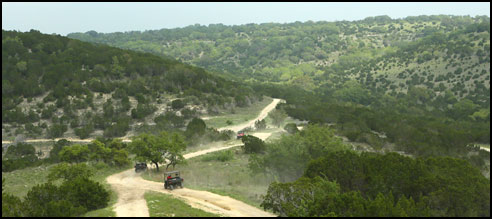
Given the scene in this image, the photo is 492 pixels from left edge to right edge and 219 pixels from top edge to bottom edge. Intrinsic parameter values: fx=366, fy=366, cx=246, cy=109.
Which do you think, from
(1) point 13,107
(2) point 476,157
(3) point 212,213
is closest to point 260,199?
(3) point 212,213

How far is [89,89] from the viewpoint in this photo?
62.5m

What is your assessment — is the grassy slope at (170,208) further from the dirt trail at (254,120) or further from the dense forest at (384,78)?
the dirt trail at (254,120)

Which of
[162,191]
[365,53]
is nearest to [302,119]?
[162,191]

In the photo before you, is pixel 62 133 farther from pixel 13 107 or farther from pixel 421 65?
pixel 421 65

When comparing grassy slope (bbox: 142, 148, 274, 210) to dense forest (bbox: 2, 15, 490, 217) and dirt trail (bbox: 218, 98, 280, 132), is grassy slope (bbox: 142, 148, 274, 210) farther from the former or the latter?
dirt trail (bbox: 218, 98, 280, 132)

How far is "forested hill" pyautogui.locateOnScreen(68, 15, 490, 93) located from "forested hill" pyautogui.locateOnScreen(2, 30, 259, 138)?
4869 cm

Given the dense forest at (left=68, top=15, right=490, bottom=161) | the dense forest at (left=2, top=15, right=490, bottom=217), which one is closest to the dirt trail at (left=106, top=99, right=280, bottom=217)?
the dense forest at (left=2, top=15, right=490, bottom=217)

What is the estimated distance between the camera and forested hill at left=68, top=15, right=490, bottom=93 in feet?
296

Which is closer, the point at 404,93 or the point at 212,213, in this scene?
the point at 212,213

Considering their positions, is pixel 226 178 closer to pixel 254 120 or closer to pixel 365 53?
pixel 254 120

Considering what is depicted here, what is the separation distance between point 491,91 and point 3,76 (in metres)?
88.4

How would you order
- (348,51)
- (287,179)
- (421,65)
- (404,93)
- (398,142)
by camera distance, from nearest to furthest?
(287,179)
(398,142)
(404,93)
(421,65)
(348,51)

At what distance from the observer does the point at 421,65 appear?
9888cm

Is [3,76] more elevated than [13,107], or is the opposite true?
[3,76]
